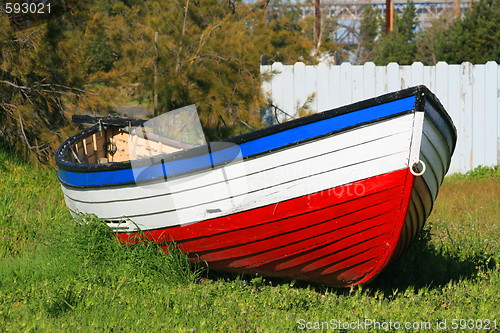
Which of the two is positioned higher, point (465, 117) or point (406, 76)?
point (406, 76)

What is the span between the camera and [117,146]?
8680 mm

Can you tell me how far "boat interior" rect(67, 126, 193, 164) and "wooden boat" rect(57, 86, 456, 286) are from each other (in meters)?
1.90

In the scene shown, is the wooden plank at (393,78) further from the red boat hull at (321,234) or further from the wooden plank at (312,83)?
the red boat hull at (321,234)

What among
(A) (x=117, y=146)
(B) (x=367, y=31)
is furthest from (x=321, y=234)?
(B) (x=367, y=31)

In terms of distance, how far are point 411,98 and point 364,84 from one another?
6.32 metres

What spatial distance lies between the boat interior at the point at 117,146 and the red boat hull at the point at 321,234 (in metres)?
2.17

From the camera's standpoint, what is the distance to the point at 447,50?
67.8 ft

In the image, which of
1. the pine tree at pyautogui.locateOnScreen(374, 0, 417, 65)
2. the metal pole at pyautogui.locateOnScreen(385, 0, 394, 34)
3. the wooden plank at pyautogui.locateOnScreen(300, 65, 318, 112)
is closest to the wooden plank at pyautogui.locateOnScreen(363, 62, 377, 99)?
the wooden plank at pyautogui.locateOnScreen(300, 65, 318, 112)

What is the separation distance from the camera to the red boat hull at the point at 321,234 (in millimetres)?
5141

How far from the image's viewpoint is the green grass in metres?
5.00

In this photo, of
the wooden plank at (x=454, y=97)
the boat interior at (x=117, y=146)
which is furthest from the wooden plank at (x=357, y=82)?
the boat interior at (x=117, y=146)

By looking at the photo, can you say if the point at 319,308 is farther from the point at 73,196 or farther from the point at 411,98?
the point at 73,196

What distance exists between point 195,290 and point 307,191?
132 centimetres

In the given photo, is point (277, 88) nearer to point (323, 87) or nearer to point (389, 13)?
point (323, 87)
